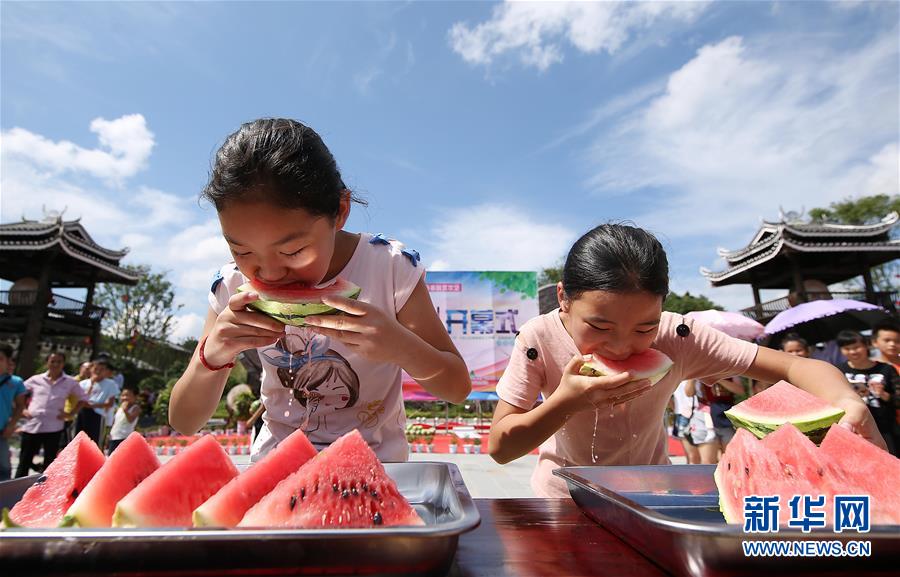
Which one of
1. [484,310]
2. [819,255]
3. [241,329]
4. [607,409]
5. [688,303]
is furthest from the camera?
[688,303]

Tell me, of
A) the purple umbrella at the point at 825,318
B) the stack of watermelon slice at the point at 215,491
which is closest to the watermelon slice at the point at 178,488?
the stack of watermelon slice at the point at 215,491

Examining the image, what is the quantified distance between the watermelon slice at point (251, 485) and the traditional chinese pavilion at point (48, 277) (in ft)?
89.7

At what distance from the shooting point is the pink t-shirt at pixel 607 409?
2.05 metres

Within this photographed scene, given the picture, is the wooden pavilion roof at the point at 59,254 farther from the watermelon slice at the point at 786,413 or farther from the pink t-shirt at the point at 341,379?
the watermelon slice at the point at 786,413

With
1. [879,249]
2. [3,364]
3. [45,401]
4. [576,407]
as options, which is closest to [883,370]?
[576,407]

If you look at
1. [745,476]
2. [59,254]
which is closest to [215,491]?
[745,476]

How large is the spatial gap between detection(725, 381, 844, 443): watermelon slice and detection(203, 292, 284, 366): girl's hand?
4.64 ft

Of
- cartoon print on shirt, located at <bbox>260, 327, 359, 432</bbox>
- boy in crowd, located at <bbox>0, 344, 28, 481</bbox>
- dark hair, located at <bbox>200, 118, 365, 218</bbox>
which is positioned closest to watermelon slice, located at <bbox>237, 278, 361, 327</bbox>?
dark hair, located at <bbox>200, 118, 365, 218</bbox>

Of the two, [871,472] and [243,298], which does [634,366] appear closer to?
[871,472]

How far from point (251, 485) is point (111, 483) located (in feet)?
0.96

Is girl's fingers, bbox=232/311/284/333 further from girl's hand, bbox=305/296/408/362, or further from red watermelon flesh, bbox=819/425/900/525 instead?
red watermelon flesh, bbox=819/425/900/525

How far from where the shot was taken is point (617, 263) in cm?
175

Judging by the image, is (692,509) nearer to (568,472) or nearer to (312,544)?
(568,472)

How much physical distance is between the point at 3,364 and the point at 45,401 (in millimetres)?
1493
